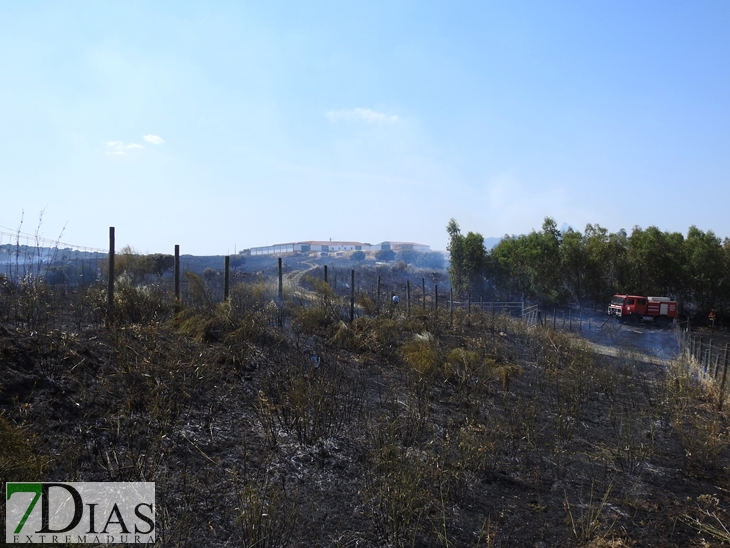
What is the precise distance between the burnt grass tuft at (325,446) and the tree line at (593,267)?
34.5 m

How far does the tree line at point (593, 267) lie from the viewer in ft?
145

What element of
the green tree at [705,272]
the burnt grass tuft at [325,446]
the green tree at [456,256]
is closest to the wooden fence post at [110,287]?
the burnt grass tuft at [325,446]

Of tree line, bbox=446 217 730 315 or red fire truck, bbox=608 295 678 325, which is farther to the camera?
tree line, bbox=446 217 730 315

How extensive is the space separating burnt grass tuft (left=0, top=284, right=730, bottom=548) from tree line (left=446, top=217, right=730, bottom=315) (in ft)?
113

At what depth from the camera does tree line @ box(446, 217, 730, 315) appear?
4422cm

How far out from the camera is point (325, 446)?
21.4ft

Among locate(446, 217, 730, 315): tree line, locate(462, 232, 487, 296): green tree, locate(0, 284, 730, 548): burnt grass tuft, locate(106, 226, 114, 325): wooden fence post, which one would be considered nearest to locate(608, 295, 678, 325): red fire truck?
locate(446, 217, 730, 315): tree line

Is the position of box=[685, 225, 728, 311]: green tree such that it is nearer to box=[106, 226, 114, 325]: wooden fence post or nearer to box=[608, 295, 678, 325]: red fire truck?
box=[608, 295, 678, 325]: red fire truck

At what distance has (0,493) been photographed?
13.1 ft

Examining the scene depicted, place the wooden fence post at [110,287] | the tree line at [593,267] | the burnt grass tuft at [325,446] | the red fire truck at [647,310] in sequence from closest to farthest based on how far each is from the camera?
the burnt grass tuft at [325,446]
the wooden fence post at [110,287]
the red fire truck at [647,310]
the tree line at [593,267]

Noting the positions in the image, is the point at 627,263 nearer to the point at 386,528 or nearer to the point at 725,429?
the point at 725,429

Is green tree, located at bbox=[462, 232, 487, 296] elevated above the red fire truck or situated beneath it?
elevated above

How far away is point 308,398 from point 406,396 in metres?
2.72

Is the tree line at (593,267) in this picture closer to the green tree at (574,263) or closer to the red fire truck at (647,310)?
the green tree at (574,263)
